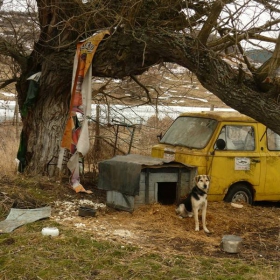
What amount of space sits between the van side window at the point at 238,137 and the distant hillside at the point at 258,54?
137 cm

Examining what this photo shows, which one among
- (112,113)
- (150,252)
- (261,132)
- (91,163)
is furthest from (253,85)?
(112,113)

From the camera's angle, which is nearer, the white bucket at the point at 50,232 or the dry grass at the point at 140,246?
the dry grass at the point at 140,246

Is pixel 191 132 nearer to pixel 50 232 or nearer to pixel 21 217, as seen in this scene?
pixel 21 217

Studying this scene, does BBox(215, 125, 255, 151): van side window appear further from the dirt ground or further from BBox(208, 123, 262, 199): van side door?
the dirt ground

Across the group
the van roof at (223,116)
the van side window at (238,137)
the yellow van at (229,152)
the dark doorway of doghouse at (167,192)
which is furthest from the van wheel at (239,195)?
the van roof at (223,116)

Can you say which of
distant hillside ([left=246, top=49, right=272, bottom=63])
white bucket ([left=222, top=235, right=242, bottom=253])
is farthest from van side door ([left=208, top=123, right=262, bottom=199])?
white bucket ([left=222, top=235, right=242, bottom=253])

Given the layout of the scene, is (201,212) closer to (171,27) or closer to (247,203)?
(247,203)

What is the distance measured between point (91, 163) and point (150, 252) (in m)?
6.56

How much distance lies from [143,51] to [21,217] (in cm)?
408

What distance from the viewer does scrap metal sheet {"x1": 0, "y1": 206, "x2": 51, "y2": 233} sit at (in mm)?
8164

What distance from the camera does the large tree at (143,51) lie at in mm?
8992

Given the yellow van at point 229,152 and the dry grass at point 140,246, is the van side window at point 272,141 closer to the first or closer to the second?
the yellow van at point 229,152

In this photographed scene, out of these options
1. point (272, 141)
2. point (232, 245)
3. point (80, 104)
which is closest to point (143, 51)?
point (80, 104)

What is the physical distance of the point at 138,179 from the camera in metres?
9.19
